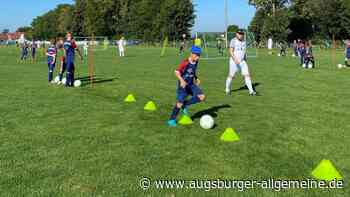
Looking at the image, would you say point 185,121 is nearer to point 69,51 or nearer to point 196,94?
point 196,94

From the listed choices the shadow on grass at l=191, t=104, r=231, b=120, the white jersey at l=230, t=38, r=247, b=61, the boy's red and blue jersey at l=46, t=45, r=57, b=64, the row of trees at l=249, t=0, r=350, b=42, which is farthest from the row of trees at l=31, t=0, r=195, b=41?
the shadow on grass at l=191, t=104, r=231, b=120

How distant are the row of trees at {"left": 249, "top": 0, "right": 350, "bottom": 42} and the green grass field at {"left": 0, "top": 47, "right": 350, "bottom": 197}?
6629 cm

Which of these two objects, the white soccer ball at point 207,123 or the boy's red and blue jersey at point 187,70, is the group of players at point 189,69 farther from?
the white soccer ball at point 207,123

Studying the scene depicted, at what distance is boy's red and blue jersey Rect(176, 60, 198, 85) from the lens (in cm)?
883

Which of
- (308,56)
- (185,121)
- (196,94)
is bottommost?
(185,121)

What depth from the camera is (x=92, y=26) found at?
117625 mm

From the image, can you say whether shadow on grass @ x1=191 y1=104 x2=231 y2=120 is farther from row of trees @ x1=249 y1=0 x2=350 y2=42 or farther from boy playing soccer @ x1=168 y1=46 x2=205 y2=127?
row of trees @ x1=249 y1=0 x2=350 y2=42

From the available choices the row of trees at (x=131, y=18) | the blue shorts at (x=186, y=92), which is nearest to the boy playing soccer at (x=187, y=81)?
the blue shorts at (x=186, y=92)

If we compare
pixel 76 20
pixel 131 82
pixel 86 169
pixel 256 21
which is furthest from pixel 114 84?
pixel 76 20

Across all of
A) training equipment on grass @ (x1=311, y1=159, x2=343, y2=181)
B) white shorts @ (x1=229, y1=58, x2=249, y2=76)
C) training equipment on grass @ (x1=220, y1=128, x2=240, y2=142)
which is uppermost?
white shorts @ (x1=229, y1=58, x2=249, y2=76)

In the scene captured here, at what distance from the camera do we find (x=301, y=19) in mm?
84500

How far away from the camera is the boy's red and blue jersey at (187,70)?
883cm

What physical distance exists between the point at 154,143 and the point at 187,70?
2001mm

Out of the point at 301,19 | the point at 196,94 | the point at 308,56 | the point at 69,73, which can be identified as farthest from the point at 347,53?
the point at 301,19
